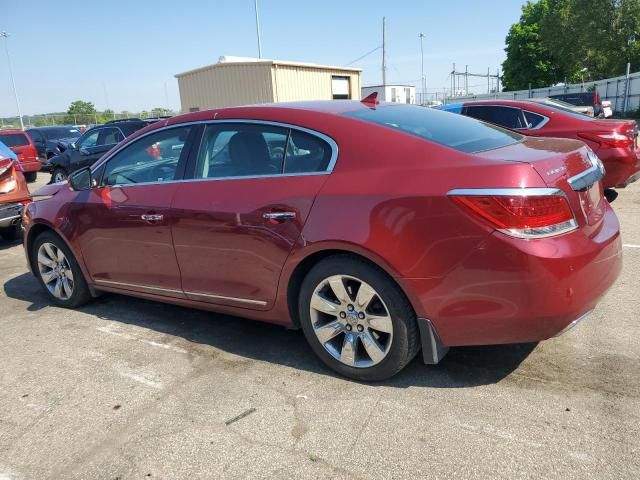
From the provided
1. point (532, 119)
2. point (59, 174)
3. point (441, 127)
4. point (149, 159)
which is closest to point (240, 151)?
point (149, 159)

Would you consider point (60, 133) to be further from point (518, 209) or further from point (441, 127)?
point (518, 209)

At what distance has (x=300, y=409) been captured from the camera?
2.94 meters

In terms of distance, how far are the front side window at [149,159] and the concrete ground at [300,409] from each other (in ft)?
4.02

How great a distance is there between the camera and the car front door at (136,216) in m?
3.86

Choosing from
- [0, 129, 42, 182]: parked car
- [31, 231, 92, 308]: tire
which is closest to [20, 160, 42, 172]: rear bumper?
[0, 129, 42, 182]: parked car

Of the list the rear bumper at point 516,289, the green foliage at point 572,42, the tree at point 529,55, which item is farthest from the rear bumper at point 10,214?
the tree at point 529,55

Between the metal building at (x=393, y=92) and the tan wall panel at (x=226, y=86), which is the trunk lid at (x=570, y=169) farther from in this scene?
the metal building at (x=393, y=92)

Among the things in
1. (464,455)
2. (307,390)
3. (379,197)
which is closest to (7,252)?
(307,390)

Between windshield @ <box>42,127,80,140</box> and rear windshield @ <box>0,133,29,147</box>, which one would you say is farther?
windshield @ <box>42,127,80,140</box>

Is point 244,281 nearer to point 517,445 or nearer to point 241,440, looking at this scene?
point 241,440

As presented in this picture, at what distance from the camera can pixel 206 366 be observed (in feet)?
11.6

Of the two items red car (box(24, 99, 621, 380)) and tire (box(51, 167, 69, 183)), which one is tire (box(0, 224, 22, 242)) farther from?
tire (box(51, 167, 69, 183))

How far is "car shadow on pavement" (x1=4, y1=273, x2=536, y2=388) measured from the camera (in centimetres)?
318

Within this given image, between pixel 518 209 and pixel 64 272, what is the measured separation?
396 centimetres
